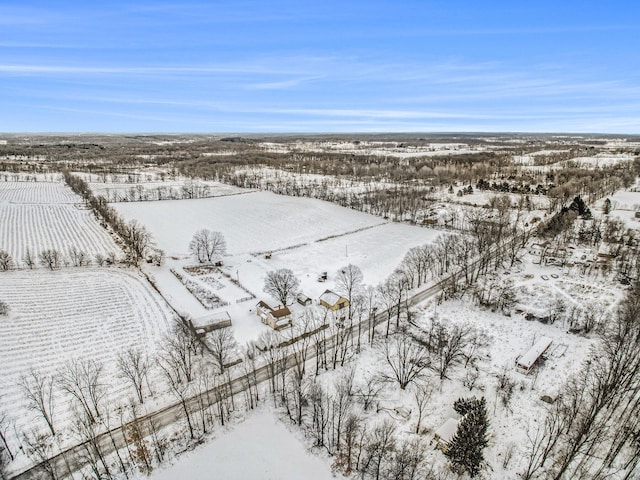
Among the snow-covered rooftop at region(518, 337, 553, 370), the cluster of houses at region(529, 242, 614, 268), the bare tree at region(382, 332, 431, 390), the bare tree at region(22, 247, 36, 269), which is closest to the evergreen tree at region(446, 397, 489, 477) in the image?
the bare tree at region(382, 332, 431, 390)

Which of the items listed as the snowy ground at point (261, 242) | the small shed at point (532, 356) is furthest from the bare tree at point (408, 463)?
the snowy ground at point (261, 242)

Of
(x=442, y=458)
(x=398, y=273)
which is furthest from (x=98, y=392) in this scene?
(x=398, y=273)

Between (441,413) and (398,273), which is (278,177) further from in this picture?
(441,413)

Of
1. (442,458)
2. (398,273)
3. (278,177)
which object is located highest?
(278,177)

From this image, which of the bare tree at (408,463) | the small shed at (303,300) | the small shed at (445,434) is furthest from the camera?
the small shed at (303,300)

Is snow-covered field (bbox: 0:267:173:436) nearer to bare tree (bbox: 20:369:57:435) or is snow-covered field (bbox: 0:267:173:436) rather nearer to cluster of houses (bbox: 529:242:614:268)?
bare tree (bbox: 20:369:57:435)

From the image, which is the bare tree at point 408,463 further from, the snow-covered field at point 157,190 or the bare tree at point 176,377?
the snow-covered field at point 157,190

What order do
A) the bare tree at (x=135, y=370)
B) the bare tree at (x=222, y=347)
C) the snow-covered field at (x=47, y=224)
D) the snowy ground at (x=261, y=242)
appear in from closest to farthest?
the bare tree at (x=135, y=370) < the bare tree at (x=222, y=347) < the snowy ground at (x=261, y=242) < the snow-covered field at (x=47, y=224)
